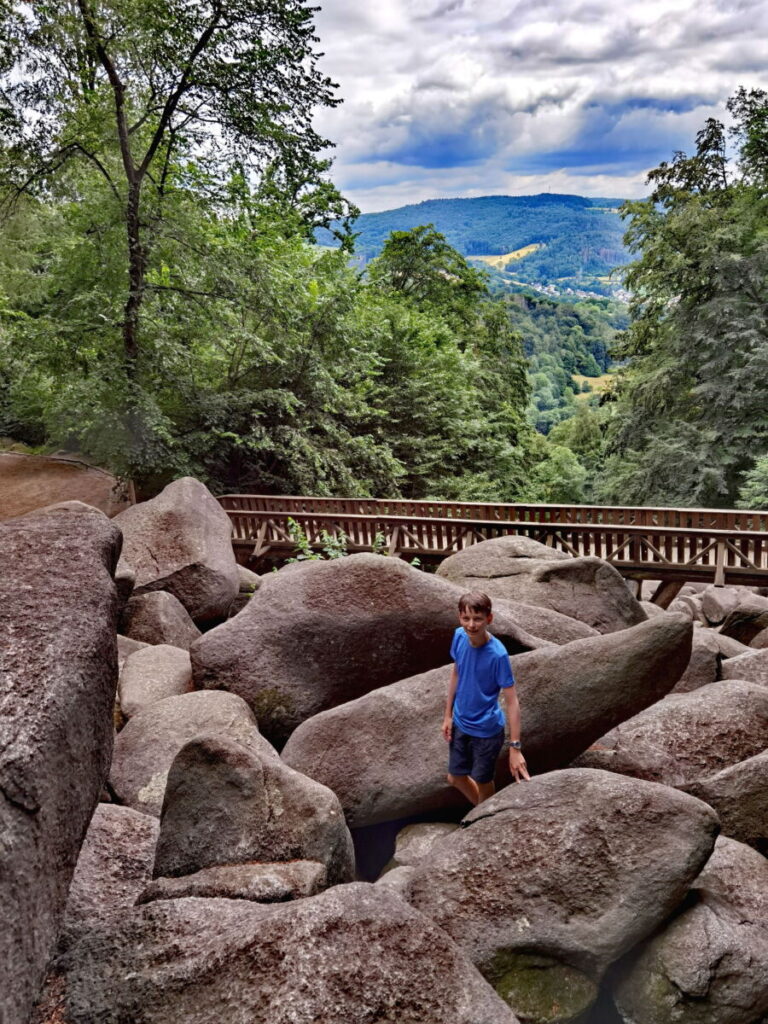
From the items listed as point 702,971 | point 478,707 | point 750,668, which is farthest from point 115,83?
point 702,971

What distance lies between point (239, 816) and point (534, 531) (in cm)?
968

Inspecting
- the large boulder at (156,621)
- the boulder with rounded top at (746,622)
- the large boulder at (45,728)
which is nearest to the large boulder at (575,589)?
the boulder with rounded top at (746,622)

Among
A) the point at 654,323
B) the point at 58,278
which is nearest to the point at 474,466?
the point at 654,323

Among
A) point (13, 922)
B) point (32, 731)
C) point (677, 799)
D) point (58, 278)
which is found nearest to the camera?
point (13, 922)

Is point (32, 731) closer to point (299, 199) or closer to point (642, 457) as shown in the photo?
point (642, 457)

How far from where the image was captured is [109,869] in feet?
11.4

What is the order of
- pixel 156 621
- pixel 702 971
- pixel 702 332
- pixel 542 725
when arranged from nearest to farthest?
1. pixel 702 971
2. pixel 542 725
3. pixel 156 621
4. pixel 702 332

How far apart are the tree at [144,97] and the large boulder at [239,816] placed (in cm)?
1207

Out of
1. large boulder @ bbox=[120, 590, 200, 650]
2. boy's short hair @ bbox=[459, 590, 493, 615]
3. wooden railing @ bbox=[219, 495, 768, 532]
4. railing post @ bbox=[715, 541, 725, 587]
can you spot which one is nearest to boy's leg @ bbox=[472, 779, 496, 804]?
boy's short hair @ bbox=[459, 590, 493, 615]

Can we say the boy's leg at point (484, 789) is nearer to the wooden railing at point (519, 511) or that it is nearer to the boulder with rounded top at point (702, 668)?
the boulder with rounded top at point (702, 668)

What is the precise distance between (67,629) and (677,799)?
10.00ft

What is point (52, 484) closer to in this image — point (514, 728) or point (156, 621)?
point (156, 621)

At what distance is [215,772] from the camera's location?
3.76 metres

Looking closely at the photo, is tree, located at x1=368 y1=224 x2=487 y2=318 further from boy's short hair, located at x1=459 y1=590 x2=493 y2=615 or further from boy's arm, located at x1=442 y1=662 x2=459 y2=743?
boy's short hair, located at x1=459 y1=590 x2=493 y2=615
